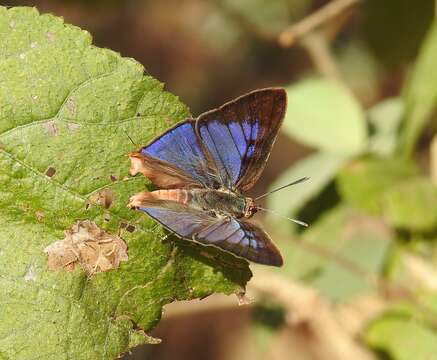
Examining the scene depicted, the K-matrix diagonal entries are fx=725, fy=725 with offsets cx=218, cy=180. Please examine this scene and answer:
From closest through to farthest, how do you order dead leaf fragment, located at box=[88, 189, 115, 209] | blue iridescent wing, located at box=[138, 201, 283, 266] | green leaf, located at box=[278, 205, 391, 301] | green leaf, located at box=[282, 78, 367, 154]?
blue iridescent wing, located at box=[138, 201, 283, 266] → dead leaf fragment, located at box=[88, 189, 115, 209] → green leaf, located at box=[282, 78, 367, 154] → green leaf, located at box=[278, 205, 391, 301]

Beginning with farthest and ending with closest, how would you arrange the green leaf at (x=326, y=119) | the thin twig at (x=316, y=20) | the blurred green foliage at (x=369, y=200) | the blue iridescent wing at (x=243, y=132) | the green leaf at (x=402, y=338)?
1. the thin twig at (x=316, y=20)
2. the green leaf at (x=326, y=119)
3. the blurred green foliage at (x=369, y=200)
4. the green leaf at (x=402, y=338)
5. the blue iridescent wing at (x=243, y=132)

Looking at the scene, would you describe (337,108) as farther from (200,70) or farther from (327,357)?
A: (200,70)

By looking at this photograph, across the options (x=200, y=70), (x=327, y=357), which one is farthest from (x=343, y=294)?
(x=200, y=70)

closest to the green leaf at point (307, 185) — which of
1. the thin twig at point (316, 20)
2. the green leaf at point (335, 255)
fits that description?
the green leaf at point (335, 255)

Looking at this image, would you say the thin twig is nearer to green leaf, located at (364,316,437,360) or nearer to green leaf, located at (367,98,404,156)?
green leaf, located at (367,98,404,156)

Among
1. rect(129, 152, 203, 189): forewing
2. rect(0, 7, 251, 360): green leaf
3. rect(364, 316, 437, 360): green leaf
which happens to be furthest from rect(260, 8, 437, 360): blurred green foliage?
rect(0, 7, 251, 360): green leaf

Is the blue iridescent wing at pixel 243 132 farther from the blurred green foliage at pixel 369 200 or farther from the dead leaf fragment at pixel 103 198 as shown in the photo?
the blurred green foliage at pixel 369 200

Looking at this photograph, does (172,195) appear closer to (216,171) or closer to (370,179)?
(216,171)

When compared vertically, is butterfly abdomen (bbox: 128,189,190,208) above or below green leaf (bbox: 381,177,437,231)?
above
